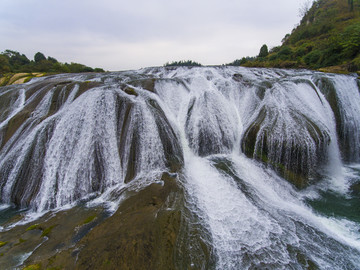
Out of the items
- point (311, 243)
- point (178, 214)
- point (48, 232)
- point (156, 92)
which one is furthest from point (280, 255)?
point (156, 92)

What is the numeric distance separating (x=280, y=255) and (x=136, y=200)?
4.48 metres

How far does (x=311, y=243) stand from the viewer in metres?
4.47

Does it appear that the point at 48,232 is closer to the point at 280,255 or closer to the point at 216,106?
the point at 280,255

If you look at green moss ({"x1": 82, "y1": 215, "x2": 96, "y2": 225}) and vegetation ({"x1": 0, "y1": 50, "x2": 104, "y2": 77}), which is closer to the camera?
green moss ({"x1": 82, "y1": 215, "x2": 96, "y2": 225})

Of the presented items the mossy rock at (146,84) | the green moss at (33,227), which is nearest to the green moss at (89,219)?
the green moss at (33,227)

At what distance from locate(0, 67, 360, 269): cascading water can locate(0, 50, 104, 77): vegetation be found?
30.1m

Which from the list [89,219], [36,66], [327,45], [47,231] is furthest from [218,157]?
[36,66]

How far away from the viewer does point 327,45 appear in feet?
80.7

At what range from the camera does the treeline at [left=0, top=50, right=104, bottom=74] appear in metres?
31.9

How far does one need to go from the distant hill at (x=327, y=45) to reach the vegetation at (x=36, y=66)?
39.8 meters

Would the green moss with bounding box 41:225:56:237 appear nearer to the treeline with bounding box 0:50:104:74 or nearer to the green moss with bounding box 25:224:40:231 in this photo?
the green moss with bounding box 25:224:40:231

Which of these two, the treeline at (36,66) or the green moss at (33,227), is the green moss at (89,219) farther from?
the treeline at (36,66)

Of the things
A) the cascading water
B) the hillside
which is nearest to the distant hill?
the cascading water

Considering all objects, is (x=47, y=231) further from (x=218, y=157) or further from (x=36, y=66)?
(x=36, y=66)
